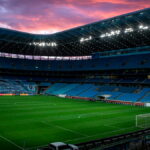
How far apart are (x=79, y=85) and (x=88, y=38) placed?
21.2 metres

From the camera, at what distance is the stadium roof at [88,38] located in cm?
4153

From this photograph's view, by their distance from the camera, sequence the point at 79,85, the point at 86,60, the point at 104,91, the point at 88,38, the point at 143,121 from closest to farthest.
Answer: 1. the point at 143,121
2. the point at 88,38
3. the point at 104,91
4. the point at 79,85
5. the point at 86,60

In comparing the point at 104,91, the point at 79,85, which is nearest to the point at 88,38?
the point at 104,91

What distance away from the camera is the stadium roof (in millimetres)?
41531

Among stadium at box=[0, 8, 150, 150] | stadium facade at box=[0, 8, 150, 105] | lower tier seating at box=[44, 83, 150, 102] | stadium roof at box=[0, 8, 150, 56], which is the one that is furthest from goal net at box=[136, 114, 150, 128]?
lower tier seating at box=[44, 83, 150, 102]

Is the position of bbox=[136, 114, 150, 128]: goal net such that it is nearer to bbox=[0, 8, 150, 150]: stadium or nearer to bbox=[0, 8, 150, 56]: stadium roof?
bbox=[0, 8, 150, 150]: stadium

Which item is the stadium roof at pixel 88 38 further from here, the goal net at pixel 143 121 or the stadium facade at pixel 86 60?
the goal net at pixel 143 121

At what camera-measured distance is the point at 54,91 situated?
71188 mm

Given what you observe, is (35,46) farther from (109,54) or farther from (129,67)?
(129,67)

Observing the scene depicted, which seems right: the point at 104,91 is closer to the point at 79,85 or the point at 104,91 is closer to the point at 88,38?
the point at 79,85

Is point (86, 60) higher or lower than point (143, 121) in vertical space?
higher

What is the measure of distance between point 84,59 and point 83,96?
23911 millimetres

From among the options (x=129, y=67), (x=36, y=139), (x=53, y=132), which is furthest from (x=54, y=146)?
Result: (x=129, y=67)

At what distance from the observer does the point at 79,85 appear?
71.1 metres
